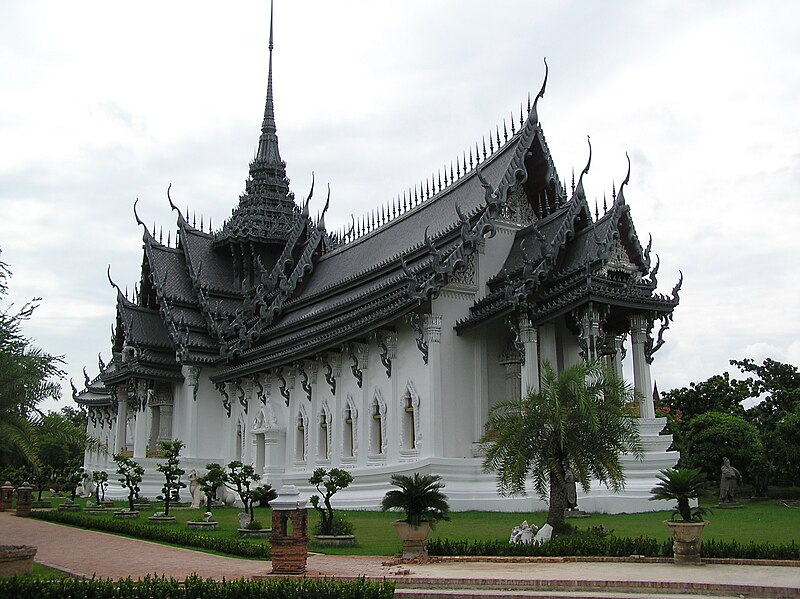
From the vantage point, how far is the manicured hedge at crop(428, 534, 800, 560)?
9.89 metres

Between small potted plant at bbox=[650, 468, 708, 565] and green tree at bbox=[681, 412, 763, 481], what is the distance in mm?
11514

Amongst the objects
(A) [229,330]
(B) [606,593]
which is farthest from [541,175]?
(B) [606,593]

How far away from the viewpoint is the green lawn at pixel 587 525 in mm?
12227

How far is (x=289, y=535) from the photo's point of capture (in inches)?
391

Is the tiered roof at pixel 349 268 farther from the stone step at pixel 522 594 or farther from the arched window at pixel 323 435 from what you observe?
the stone step at pixel 522 594

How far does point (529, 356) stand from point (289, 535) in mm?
9990

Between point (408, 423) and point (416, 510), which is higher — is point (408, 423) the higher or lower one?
the higher one

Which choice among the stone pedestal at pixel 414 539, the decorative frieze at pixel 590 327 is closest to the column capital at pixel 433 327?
the decorative frieze at pixel 590 327

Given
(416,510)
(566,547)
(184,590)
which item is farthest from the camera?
(416,510)

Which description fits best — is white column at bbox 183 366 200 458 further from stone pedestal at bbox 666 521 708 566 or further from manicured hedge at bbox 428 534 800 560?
stone pedestal at bbox 666 521 708 566

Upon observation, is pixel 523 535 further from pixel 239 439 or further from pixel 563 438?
pixel 239 439

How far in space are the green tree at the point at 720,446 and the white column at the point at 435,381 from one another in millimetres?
6699

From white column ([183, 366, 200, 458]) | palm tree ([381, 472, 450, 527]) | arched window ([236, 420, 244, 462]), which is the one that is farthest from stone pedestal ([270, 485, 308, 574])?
white column ([183, 366, 200, 458])

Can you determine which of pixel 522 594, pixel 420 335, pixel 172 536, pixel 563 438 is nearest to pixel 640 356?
pixel 420 335
